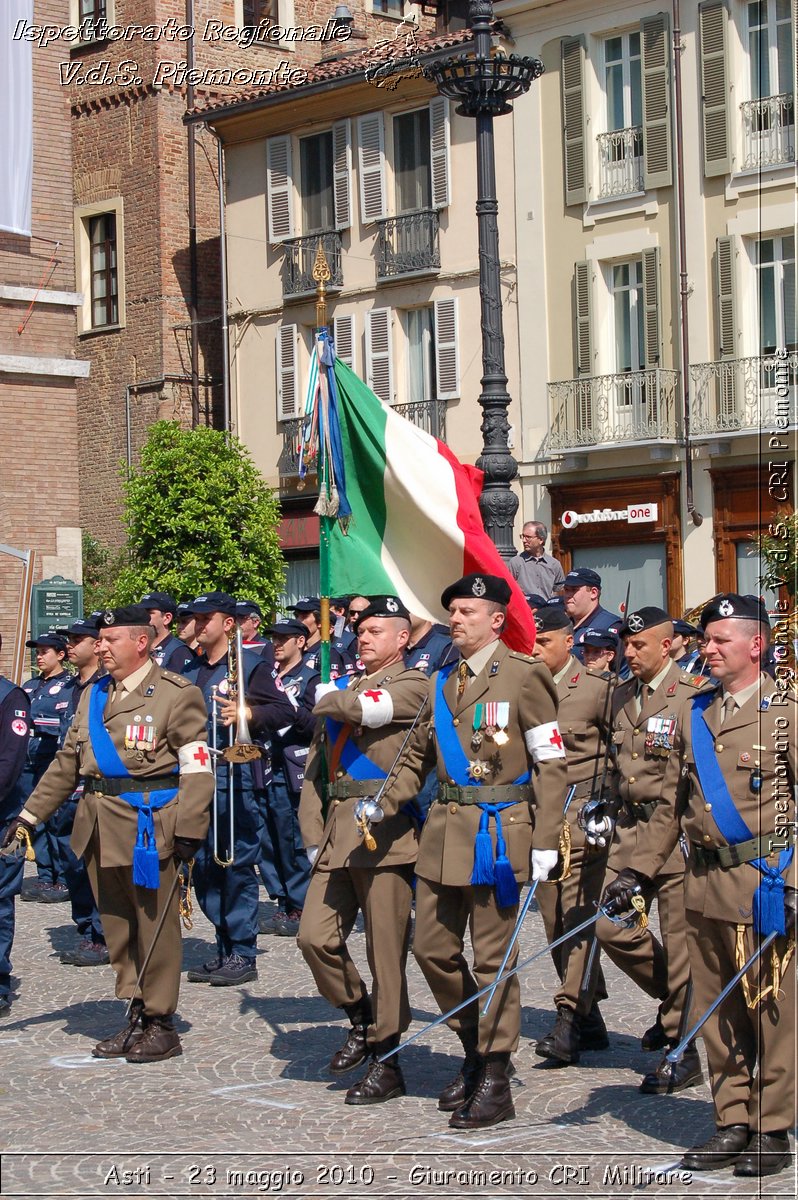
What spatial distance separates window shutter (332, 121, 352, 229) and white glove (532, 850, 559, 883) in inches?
1036

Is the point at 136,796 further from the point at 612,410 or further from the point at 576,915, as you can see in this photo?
the point at 612,410

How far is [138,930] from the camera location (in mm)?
8805

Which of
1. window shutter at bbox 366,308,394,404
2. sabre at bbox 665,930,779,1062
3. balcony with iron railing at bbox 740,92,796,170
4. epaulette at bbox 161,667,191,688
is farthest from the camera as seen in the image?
window shutter at bbox 366,308,394,404

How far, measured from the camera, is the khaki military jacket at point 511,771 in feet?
24.4

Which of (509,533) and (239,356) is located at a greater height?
(239,356)

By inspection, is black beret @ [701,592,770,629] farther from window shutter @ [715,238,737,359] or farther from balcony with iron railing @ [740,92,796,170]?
balcony with iron railing @ [740,92,796,170]

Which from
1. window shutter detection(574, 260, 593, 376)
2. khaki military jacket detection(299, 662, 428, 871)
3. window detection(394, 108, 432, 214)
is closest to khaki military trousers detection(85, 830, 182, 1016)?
khaki military jacket detection(299, 662, 428, 871)

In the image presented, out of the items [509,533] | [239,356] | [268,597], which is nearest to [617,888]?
[509,533]

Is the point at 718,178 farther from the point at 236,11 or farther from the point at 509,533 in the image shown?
the point at 509,533

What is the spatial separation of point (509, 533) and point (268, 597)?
52.0 ft

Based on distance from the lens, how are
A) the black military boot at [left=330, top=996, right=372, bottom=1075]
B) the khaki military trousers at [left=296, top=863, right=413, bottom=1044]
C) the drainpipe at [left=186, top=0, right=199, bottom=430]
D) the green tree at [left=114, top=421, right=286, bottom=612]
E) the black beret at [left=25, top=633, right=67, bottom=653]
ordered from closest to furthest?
the khaki military trousers at [left=296, top=863, right=413, bottom=1044] < the black military boot at [left=330, top=996, right=372, bottom=1075] < the black beret at [left=25, top=633, right=67, bottom=653] < the green tree at [left=114, top=421, right=286, bottom=612] < the drainpipe at [left=186, top=0, right=199, bottom=430]

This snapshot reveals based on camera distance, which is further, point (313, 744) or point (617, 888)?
point (313, 744)

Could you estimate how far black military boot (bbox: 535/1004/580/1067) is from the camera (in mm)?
8258

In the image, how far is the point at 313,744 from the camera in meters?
8.46
